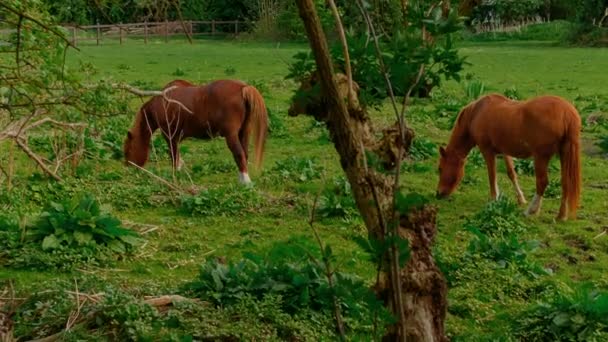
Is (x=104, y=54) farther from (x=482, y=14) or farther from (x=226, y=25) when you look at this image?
(x=482, y=14)

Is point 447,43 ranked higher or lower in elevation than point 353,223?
higher

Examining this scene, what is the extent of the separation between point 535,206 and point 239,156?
12.5ft

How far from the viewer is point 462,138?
10.6 meters

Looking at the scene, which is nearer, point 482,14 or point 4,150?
point 4,150

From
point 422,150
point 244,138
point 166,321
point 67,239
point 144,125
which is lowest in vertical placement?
point 166,321

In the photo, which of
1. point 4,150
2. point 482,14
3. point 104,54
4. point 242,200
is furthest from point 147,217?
point 482,14

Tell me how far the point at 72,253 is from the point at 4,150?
4813mm

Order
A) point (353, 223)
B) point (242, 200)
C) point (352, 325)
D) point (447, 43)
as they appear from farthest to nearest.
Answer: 1. point (242, 200)
2. point (353, 223)
3. point (352, 325)
4. point (447, 43)

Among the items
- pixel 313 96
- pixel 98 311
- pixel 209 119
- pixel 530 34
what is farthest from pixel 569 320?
pixel 530 34

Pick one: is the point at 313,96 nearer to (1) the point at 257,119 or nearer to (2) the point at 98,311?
(2) the point at 98,311

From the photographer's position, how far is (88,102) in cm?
621

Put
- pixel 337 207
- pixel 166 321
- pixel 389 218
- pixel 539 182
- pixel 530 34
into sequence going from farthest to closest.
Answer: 1. pixel 530 34
2. pixel 539 182
3. pixel 337 207
4. pixel 166 321
5. pixel 389 218

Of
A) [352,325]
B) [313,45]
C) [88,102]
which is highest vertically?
[313,45]

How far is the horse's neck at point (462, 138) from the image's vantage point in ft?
34.7
